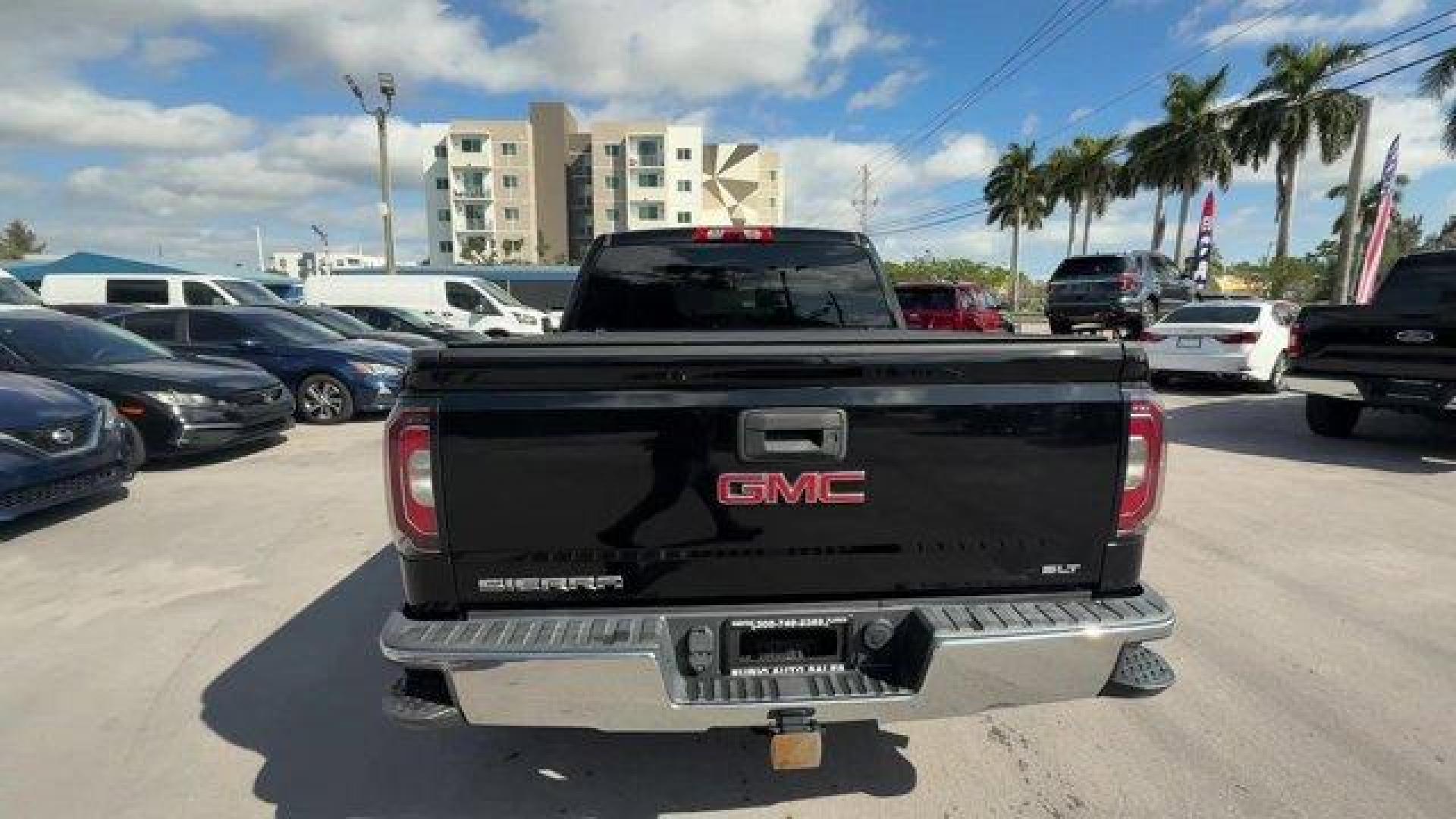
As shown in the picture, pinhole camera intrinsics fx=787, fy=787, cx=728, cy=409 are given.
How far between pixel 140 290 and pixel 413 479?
20.4m

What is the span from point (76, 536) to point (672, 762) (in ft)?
17.0

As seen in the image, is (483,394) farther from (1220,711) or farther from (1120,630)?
(1220,711)

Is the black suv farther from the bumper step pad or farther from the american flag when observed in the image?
the bumper step pad

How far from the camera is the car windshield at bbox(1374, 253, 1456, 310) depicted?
766cm

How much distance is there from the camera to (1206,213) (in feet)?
102

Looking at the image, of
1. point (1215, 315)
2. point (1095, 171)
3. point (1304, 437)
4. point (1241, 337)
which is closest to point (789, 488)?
point (1304, 437)

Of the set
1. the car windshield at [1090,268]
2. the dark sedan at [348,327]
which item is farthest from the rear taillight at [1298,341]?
the dark sedan at [348,327]

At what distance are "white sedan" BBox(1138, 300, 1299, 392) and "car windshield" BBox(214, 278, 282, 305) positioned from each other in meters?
18.1

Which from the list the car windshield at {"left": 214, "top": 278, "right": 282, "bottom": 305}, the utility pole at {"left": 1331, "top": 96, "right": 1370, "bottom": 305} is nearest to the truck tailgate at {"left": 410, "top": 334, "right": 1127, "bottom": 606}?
the car windshield at {"left": 214, "top": 278, "right": 282, "bottom": 305}

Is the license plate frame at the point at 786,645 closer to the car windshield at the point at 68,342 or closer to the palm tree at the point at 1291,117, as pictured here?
the car windshield at the point at 68,342

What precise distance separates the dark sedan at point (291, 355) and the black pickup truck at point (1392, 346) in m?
10.8

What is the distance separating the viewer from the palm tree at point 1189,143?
4031cm

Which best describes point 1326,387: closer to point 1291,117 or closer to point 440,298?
point 440,298

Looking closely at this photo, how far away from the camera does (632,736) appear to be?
312 centimetres
